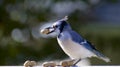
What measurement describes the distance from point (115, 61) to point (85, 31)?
330mm

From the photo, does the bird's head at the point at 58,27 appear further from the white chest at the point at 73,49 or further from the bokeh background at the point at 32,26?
the bokeh background at the point at 32,26

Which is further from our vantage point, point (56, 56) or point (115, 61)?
point (115, 61)

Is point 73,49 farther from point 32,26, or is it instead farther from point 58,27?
point 32,26

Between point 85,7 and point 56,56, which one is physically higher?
point 85,7

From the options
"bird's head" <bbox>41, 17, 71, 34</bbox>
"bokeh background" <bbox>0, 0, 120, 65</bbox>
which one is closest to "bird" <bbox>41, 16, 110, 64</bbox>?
"bird's head" <bbox>41, 17, 71, 34</bbox>

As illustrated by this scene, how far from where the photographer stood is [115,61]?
3600 millimetres

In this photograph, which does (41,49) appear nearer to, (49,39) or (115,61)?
(49,39)

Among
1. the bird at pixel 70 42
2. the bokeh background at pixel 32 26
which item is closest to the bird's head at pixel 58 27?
the bird at pixel 70 42

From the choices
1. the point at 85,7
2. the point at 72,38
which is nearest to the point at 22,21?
the point at 85,7

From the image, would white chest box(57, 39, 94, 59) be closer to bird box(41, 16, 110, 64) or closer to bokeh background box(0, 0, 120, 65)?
bird box(41, 16, 110, 64)

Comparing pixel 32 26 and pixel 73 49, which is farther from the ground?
pixel 32 26

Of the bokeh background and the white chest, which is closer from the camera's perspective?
the white chest

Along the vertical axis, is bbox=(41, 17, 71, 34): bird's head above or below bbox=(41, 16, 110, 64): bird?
above

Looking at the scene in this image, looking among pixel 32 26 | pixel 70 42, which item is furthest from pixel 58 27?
pixel 32 26
